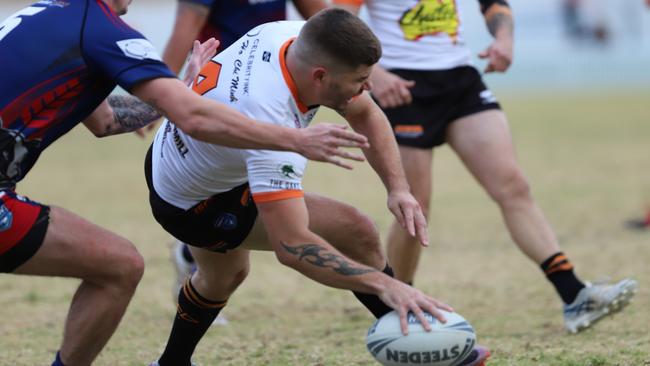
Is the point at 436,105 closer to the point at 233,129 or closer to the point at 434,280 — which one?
the point at 434,280

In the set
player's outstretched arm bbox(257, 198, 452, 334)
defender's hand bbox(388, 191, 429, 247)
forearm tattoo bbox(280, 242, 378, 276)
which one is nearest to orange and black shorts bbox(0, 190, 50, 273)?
player's outstretched arm bbox(257, 198, 452, 334)

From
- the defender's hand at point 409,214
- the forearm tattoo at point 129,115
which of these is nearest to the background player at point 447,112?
the defender's hand at point 409,214

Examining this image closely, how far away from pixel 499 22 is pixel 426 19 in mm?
493

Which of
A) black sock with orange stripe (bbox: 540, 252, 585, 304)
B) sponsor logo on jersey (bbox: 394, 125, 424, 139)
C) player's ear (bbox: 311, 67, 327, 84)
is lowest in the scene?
black sock with orange stripe (bbox: 540, 252, 585, 304)

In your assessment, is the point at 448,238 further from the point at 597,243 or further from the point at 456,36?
the point at 456,36

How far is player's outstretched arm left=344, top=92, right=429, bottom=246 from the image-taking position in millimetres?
4770

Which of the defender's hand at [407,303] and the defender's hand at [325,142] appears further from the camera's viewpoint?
the defender's hand at [407,303]

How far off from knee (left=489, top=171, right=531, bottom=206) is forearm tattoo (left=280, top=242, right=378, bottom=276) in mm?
2280

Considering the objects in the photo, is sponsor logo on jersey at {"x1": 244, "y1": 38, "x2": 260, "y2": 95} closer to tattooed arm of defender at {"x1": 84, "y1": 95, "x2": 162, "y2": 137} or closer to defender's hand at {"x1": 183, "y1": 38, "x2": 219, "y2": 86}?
defender's hand at {"x1": 183, "y1": 38, "x2": 219, "y2": 86}

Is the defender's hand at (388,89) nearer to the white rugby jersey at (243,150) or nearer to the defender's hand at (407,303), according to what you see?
the white rugby jersey at (243,150)

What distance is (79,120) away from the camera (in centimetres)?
441

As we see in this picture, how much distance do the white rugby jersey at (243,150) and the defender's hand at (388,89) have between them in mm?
1501

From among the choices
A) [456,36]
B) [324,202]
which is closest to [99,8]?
[324,202]

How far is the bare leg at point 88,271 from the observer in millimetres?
4203
